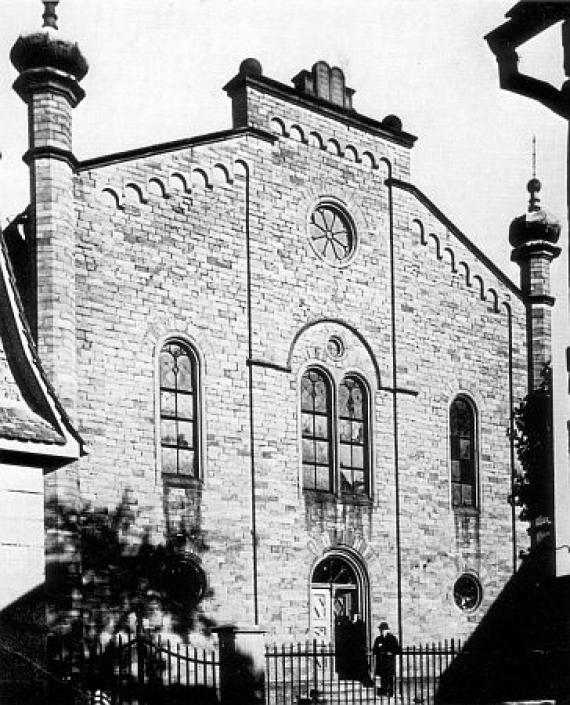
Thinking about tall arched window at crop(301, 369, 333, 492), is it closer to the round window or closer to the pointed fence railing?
the round window

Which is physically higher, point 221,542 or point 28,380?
point 28,380

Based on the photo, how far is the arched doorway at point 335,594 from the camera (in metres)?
20.9

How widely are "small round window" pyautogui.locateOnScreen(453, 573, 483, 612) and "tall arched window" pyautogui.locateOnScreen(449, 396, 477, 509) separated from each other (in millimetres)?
1457

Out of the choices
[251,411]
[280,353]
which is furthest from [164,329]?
[280,353]

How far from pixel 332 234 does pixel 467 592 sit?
25.1 feet

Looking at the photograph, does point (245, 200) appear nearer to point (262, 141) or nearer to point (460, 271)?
point (262, 141)

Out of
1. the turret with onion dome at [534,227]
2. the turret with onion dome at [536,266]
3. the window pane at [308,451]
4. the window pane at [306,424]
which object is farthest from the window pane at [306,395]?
the turret with onion dome at [534,227]

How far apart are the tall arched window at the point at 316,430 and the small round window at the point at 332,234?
2378 millimetres

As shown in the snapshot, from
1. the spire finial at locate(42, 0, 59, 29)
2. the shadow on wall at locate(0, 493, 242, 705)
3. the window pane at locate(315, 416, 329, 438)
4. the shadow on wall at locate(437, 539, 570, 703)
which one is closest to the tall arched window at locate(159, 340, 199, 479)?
the shadow on wall at locate(0, 493, 242, 705)

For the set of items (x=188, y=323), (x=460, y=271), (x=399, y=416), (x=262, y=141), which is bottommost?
(x=399, y=416)

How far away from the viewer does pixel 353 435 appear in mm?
22047

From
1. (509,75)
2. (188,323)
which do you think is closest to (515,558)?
(188,323)

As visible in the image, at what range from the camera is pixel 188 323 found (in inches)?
783

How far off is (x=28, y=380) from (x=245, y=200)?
7.77 metres
